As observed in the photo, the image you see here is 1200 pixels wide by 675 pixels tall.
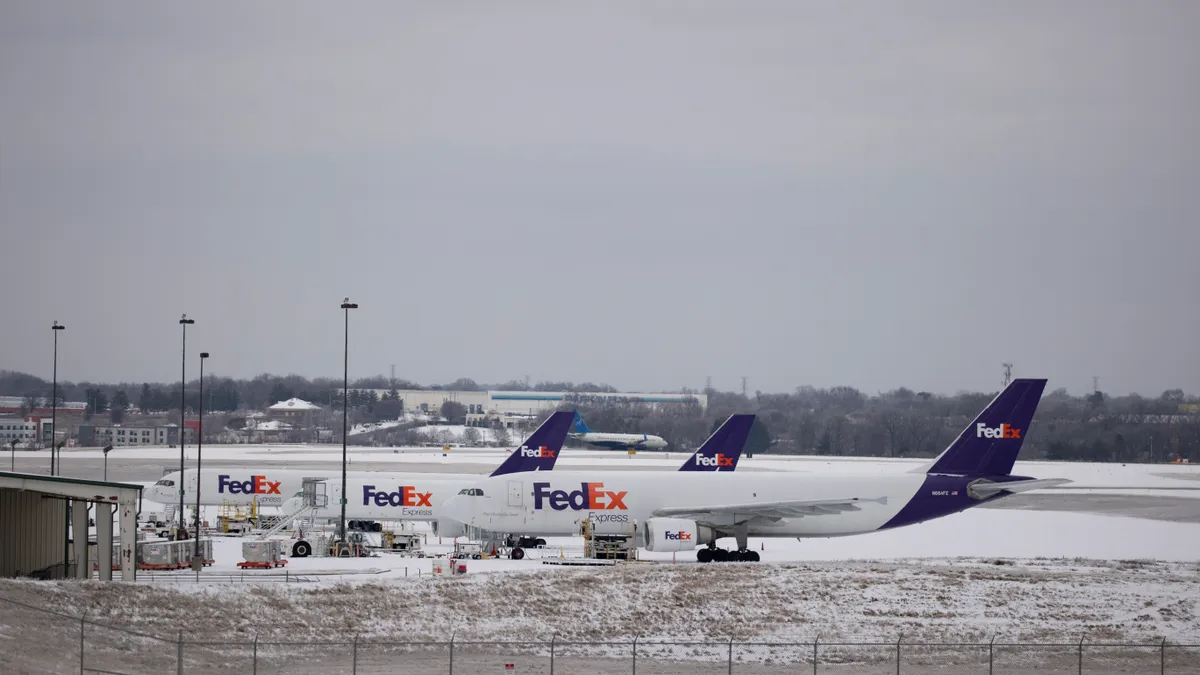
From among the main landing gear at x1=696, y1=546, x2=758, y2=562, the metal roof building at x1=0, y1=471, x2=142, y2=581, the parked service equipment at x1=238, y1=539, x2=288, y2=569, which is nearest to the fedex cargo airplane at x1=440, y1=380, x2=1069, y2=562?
the main landing gear at x1=696, y1=546, x2=758, y2=562

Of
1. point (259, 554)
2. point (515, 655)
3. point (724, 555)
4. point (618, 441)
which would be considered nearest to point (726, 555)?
point (724, 555)

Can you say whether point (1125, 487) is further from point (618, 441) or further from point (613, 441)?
point (613, 441)

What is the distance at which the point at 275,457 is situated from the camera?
437 feet

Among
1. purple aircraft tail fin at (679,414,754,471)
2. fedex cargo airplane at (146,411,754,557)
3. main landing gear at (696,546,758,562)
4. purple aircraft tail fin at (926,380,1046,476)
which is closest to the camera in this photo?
main landing gear at (696,546,758,562)

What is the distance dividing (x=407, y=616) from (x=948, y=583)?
60.9 ft

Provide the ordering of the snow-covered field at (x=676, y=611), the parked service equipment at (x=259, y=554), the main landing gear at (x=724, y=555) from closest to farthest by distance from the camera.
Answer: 1. the snow-covered field at (x=676, y=611)
2. the parked service equipment at (x=259, y=554)
3. the main landing gear at (x=724, y=555)

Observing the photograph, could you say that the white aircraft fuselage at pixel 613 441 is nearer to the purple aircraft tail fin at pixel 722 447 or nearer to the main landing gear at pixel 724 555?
the purple aircraft tail fin at pixel 722 447

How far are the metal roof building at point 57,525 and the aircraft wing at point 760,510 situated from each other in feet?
71.4

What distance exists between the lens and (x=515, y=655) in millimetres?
33781

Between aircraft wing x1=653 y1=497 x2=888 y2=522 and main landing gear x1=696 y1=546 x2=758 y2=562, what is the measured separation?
4.97 feet

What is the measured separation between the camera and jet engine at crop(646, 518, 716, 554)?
168 feet

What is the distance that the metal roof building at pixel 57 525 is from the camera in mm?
39312

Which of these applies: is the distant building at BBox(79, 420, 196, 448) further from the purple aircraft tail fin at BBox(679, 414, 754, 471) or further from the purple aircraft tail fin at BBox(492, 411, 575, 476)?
the purple aircraft tail fin at BBox(679, 414, 754, 471)

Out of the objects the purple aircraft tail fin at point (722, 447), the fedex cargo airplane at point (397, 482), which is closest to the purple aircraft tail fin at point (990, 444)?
the fedex cargo airplane at point (397, 482)
